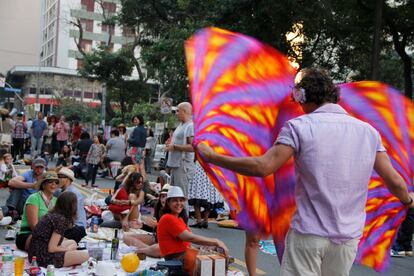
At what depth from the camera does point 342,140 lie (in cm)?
252

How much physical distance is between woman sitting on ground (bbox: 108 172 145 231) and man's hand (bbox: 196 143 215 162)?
213 inches

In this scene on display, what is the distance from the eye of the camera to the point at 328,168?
8.18ft

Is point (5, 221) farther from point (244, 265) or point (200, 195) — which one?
point (244, 265)

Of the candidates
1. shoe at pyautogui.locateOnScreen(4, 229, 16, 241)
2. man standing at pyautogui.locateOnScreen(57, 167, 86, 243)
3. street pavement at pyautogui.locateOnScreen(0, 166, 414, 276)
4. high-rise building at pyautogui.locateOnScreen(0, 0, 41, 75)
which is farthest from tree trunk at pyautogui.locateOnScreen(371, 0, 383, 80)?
high-rise building at pyautogui.locateOnScreen(0, 0, 41, 75)

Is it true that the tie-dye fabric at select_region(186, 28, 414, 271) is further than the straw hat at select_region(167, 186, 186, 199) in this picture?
No

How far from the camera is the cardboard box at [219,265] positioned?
496 cm

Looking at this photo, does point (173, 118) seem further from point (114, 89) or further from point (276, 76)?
point (276, 76)

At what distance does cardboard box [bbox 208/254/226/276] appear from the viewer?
4961mm

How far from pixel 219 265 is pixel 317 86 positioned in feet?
9.31

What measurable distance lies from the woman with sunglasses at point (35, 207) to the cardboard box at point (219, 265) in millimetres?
2356

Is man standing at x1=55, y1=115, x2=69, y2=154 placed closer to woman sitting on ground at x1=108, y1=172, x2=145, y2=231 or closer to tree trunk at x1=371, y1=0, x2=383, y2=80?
woman sitting on ground at x1=108, y1=172, x2=145, y2=231

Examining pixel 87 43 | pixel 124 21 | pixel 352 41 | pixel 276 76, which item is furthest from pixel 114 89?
pixel 87 43

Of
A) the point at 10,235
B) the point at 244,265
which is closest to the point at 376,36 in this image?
the point at 244,265

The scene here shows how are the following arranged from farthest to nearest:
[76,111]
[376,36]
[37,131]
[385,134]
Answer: [76,111]
[37,131]
[376,36]
[385,134]
